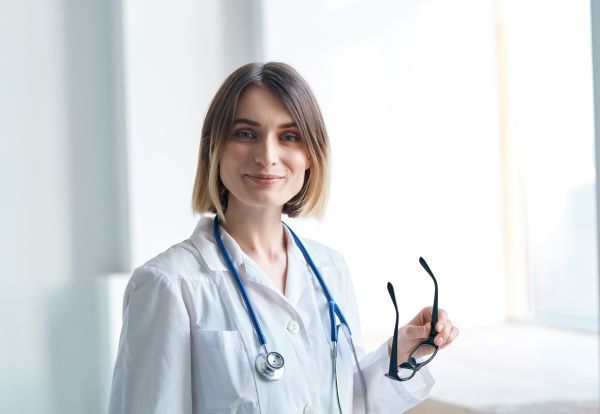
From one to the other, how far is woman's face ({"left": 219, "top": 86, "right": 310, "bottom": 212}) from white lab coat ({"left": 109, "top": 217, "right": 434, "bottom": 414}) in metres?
0.11

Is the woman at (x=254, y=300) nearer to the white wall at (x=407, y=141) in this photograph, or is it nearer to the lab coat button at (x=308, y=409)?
the lab coat button at (x=308, y=409)

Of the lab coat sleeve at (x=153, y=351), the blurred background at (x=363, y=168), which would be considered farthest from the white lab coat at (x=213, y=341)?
the blurred background at (x=363, y=168)

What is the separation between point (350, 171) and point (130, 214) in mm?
876

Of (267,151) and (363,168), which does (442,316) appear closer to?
(267,151)

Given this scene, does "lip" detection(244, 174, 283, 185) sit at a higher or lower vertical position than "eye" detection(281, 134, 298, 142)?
lower

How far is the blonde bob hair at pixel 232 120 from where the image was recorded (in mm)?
1371

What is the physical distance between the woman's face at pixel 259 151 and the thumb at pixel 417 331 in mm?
331

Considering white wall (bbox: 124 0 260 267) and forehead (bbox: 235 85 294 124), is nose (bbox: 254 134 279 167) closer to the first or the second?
forehead (bbox: 235 85 294 124)

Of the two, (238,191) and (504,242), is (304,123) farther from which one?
(504,242)

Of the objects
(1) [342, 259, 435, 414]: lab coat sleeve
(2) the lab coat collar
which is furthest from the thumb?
(2) the lab coat collar

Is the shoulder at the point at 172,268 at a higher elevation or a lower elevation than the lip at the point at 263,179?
lower

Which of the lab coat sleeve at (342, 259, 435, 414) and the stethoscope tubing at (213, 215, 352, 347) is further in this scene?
the lab coat sleeve at (342, 259, 435, 414)

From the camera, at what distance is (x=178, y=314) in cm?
126

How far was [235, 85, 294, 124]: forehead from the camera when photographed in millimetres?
1363
